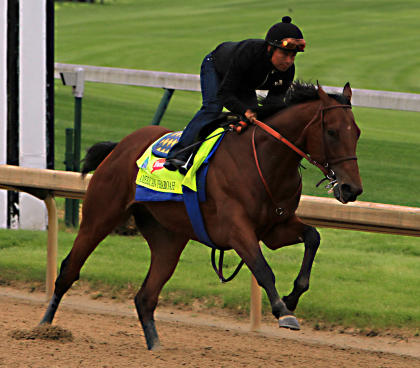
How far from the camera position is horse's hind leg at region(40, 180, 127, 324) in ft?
20.5

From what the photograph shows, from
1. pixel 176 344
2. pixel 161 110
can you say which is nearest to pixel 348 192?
pixel 176 344

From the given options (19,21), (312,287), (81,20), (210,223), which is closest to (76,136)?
(19,21)

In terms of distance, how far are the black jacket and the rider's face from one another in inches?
1.9

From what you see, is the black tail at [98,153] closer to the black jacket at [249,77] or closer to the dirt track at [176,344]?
the dirt track at [176,344]

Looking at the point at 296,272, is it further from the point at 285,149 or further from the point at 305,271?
the point at 285,149

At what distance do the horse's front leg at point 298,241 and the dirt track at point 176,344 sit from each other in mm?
640

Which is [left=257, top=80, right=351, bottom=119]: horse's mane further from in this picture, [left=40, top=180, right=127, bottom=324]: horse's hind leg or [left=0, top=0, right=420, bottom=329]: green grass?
[left=0, top=0, right=420, bottom=329]: green grass

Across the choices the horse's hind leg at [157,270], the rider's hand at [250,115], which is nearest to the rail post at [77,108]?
the horse's hind leg at [157,270]

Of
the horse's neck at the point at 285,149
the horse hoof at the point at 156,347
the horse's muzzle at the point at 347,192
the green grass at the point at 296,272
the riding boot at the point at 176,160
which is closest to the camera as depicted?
the horse's muzzle at the point at 347,192

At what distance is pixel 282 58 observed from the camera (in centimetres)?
526

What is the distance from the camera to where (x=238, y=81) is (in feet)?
17.8

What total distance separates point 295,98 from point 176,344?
2000 mm

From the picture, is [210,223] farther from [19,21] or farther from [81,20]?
[81,20]

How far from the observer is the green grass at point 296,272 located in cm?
679
